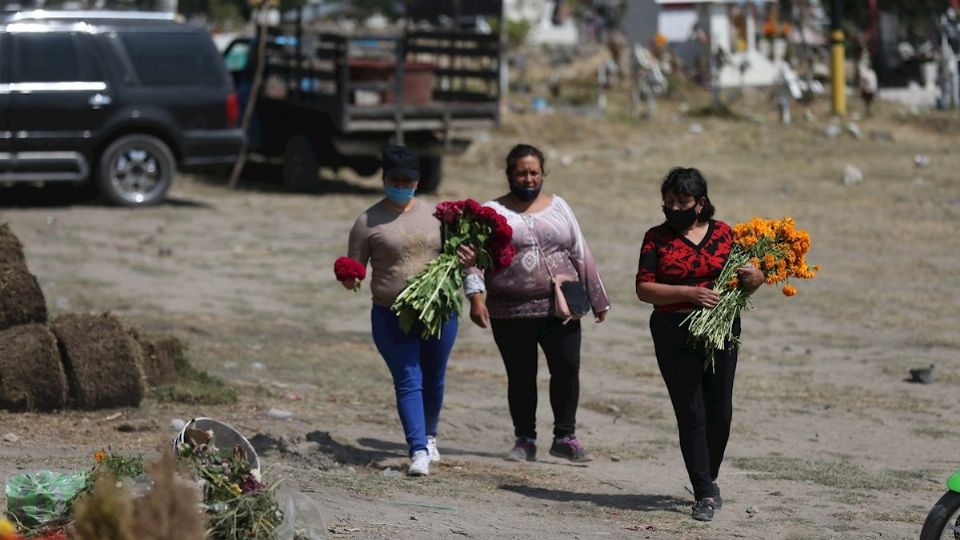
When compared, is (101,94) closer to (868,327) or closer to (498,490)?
(868,327)

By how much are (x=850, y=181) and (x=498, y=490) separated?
14.6 meters

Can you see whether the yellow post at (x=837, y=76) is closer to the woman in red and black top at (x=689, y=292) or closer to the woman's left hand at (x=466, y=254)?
the woman's left hand at (x=466, y=254)

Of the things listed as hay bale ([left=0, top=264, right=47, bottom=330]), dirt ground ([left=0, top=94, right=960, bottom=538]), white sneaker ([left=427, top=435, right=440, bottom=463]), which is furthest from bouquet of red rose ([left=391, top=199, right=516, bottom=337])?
hay bale ([left=0, top=264, right=47, bottom=330])

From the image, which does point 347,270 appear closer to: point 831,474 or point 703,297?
point 703,297

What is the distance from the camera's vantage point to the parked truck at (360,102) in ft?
66.5

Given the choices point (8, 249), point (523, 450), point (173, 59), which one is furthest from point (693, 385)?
point (173, 59)

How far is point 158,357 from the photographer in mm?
9820

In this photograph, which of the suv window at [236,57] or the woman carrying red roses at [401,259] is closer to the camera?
the woman carrying red roses at [401,259]

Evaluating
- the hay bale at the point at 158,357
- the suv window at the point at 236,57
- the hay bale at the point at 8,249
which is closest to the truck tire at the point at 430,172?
the suv window at the point at 236,57

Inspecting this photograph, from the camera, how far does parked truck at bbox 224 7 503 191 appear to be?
20.3 metres

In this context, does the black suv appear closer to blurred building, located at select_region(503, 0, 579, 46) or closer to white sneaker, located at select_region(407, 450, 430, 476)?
white sneaker, located at select_region(407, 450, 430, 476)

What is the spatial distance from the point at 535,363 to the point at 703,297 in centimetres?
160

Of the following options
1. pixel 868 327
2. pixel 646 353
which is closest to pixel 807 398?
pixel 646 353

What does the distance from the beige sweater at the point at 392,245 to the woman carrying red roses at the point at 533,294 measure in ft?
0.92
